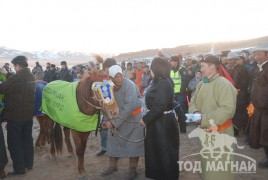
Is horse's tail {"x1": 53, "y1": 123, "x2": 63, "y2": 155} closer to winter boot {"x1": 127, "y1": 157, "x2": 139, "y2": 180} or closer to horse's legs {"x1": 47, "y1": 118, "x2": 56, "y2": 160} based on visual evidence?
horse's legs {"x1": 47, "y1": 118, "x2": 56, "y2": 160}

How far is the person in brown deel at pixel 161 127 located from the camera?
3949 mm

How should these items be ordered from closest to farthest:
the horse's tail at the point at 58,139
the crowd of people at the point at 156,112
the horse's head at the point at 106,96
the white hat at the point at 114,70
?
the crowd of people at the point at 156,112
the horse's head at the point at 106,96
the white hat at the point at 114,70
the horse's tail at the point at 58,139

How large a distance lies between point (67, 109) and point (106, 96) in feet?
3.13

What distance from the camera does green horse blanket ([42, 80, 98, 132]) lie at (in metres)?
4.68

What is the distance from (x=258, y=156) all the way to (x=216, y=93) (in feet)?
9.66

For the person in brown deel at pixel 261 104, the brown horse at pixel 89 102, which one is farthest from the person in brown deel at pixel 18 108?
the person in brown deel at pixel 261 104

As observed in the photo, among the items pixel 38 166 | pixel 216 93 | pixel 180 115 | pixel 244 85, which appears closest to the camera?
pixel 216 93

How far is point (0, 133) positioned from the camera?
193 inches

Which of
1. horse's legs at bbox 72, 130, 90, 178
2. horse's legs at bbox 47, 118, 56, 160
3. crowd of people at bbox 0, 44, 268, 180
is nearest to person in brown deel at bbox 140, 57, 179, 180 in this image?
crowd of people at bbox 0, 44, 268, 180

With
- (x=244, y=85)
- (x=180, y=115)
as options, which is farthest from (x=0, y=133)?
(x=244, y=85)

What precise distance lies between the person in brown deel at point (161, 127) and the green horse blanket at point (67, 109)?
1075 millimetres

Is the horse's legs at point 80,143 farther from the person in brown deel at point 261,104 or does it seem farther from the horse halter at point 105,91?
the person in brown deel at point 261,104

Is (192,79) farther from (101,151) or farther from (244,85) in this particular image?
(101,151)

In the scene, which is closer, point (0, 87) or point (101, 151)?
point (0, 87)
